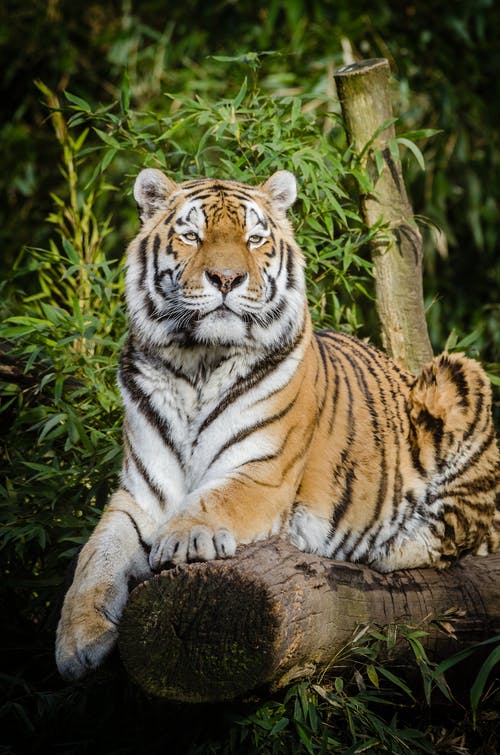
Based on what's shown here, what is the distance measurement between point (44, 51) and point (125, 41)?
3.28ft

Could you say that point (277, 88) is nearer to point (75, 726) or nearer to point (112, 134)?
point (112, 134)

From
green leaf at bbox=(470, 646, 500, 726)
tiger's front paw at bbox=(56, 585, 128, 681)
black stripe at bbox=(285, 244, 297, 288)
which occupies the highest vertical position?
black stripe at bbox=(285, 244, 297, 288)

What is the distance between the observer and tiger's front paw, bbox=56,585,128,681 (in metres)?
2.35

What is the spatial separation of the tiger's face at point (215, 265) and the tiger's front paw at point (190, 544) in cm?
57

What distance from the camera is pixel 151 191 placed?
9.92 feet

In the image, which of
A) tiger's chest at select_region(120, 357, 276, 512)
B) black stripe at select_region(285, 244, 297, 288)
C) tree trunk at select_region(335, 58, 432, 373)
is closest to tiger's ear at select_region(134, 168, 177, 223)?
black stripe at select_region(285, 244, 297, 288)

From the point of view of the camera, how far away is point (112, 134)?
12.7 ft

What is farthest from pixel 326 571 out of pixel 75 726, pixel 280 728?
pixel 75 726

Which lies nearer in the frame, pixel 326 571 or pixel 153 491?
pixel 326 571

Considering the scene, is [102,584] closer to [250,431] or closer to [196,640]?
[196,640]

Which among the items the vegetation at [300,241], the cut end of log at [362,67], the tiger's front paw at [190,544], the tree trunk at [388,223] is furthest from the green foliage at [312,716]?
the cut end of log at [362,67]

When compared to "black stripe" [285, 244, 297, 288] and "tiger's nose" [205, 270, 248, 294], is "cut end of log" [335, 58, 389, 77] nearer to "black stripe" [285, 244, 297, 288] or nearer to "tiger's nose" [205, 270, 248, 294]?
"black stripe" [285, 244, 297, 288]

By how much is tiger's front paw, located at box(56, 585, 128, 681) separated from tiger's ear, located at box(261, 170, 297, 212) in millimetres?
1320

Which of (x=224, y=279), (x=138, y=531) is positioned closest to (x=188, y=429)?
(x=138, y=531)
